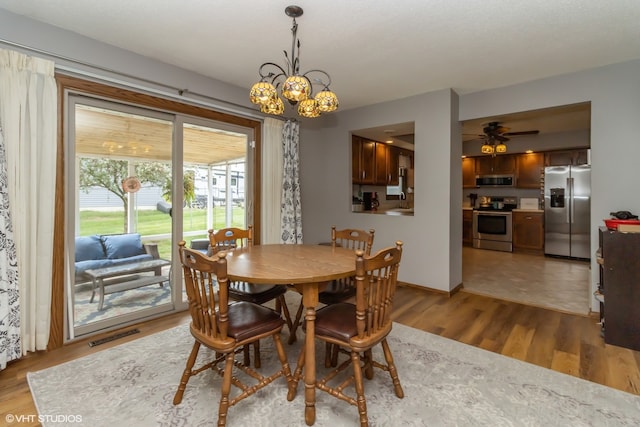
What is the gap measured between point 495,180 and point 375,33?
18.4ft

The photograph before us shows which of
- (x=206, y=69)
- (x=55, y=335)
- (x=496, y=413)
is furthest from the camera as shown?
(x=206, y=69)

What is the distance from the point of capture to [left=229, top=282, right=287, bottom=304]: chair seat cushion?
2.33 m

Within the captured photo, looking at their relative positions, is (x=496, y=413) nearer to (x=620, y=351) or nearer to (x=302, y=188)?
(x=620, y=351)

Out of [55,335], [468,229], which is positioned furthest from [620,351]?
[468,229]

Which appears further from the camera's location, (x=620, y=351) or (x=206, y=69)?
(x=206, y=69)

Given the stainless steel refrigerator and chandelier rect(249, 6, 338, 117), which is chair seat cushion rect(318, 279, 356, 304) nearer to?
chandelier rect(249, 6, 338, 117)

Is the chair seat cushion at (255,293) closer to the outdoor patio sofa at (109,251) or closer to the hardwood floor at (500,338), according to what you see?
the hardwood floor at (500,338)

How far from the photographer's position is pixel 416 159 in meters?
3.94

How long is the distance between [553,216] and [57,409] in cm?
720

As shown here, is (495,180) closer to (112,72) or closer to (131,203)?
(131,203)

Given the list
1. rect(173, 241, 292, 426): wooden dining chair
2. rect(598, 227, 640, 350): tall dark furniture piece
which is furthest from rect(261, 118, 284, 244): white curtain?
rect(598, 227, 640, 350): tall dark furniture piece

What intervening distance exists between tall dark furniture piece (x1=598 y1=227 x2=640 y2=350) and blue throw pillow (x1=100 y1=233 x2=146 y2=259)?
13.7 feet

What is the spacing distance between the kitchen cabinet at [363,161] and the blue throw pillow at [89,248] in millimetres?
3278

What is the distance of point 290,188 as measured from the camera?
13.4 ft
